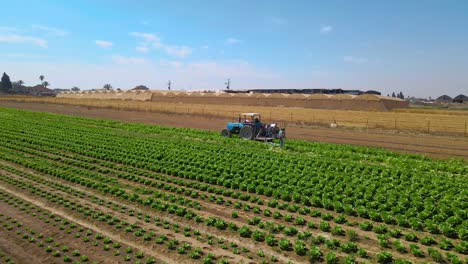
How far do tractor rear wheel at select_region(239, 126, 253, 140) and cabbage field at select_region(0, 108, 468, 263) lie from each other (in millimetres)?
4476

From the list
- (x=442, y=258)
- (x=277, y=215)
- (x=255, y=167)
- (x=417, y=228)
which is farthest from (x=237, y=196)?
(x=442, y=258)

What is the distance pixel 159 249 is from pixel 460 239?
8097 mm

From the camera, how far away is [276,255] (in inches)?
355

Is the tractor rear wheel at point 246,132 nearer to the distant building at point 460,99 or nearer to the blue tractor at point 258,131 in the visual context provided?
the blue tractor at point 258,131

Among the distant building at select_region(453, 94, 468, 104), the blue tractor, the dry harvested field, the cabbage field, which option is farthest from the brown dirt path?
the distant building at select_region(453, 94, 468, 104)

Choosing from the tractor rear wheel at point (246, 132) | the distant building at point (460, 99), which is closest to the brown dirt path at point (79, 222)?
the tractor rear wheel at point (246, 132)

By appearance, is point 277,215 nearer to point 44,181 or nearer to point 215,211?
point 215,211

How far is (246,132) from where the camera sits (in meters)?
26.2

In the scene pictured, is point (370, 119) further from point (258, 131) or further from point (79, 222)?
point (79, 222)

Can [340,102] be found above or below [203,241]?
above

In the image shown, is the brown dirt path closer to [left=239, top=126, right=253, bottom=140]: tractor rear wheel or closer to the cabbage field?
the cabbage field

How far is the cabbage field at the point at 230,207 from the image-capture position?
9.25 m

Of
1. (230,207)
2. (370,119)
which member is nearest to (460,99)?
(370,119)

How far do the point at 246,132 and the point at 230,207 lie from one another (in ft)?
45.3
